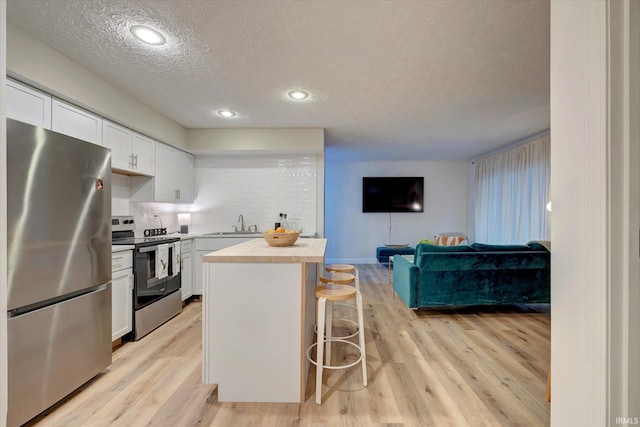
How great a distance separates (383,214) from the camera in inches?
248

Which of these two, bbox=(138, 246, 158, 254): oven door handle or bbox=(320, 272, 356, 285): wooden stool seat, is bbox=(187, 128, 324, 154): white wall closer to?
bbox=(138, 246, 158, 254): oven door handle

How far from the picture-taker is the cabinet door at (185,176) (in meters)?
3.69

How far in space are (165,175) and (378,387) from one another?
128 inches

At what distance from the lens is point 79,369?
68.0 inches

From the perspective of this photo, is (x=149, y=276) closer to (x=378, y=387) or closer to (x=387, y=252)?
(x=378, y=387)

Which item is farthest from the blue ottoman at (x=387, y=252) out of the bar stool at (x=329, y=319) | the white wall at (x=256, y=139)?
the bar stool at (x=329, y=319)

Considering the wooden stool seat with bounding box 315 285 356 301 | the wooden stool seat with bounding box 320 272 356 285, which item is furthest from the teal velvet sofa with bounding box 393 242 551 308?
the wooden stool seat with bounding box 315 285 356 301

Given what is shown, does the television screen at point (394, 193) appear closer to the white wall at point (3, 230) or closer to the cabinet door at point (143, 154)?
the cabinet door at point (143, 154)

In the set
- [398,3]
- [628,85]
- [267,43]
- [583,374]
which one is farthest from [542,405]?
[267,43]

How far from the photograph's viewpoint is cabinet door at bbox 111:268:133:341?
226 cm

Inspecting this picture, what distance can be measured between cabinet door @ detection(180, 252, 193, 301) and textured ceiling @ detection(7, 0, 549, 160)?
68.6 inches

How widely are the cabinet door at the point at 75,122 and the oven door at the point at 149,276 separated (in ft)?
3.49

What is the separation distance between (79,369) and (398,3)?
293cm

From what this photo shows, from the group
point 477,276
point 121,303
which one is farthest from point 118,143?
point 477,276
